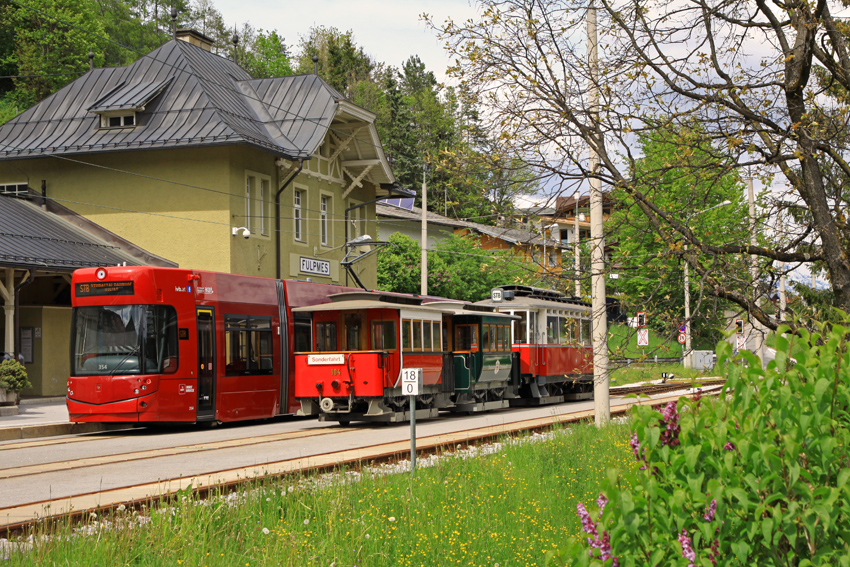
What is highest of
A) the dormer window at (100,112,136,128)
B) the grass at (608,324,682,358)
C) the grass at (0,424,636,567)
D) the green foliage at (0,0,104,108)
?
the green foliage at (0,0,104,108)

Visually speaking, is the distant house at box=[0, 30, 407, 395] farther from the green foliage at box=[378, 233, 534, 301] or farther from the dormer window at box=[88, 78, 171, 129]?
the green foliage at box=[378, 233, 534, 301]

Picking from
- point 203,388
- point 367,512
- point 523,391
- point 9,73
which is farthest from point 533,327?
point 9,73

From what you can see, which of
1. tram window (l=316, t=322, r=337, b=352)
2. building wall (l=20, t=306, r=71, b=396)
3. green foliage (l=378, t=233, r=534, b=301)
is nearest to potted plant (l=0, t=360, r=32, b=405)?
building wall (l=20, t=306, r=71, b=396)

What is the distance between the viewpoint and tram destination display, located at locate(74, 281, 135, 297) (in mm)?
19422

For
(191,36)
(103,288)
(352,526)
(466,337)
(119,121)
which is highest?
(191,36)

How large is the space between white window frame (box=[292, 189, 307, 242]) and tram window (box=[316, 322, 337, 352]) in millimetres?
13868

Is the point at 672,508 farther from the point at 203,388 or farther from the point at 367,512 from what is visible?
the point at 203,388

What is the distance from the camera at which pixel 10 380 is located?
893 inches

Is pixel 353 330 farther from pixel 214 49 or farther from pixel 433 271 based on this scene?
pixel 214 49

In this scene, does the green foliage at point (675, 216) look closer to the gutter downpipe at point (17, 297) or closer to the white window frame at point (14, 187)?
the gutter downpipe at point (17, 297)

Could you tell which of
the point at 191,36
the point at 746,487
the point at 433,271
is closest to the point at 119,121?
the point at 191,36

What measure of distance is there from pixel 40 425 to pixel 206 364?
3.75m

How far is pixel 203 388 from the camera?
2025cm

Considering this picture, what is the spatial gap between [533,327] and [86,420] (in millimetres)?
14513
